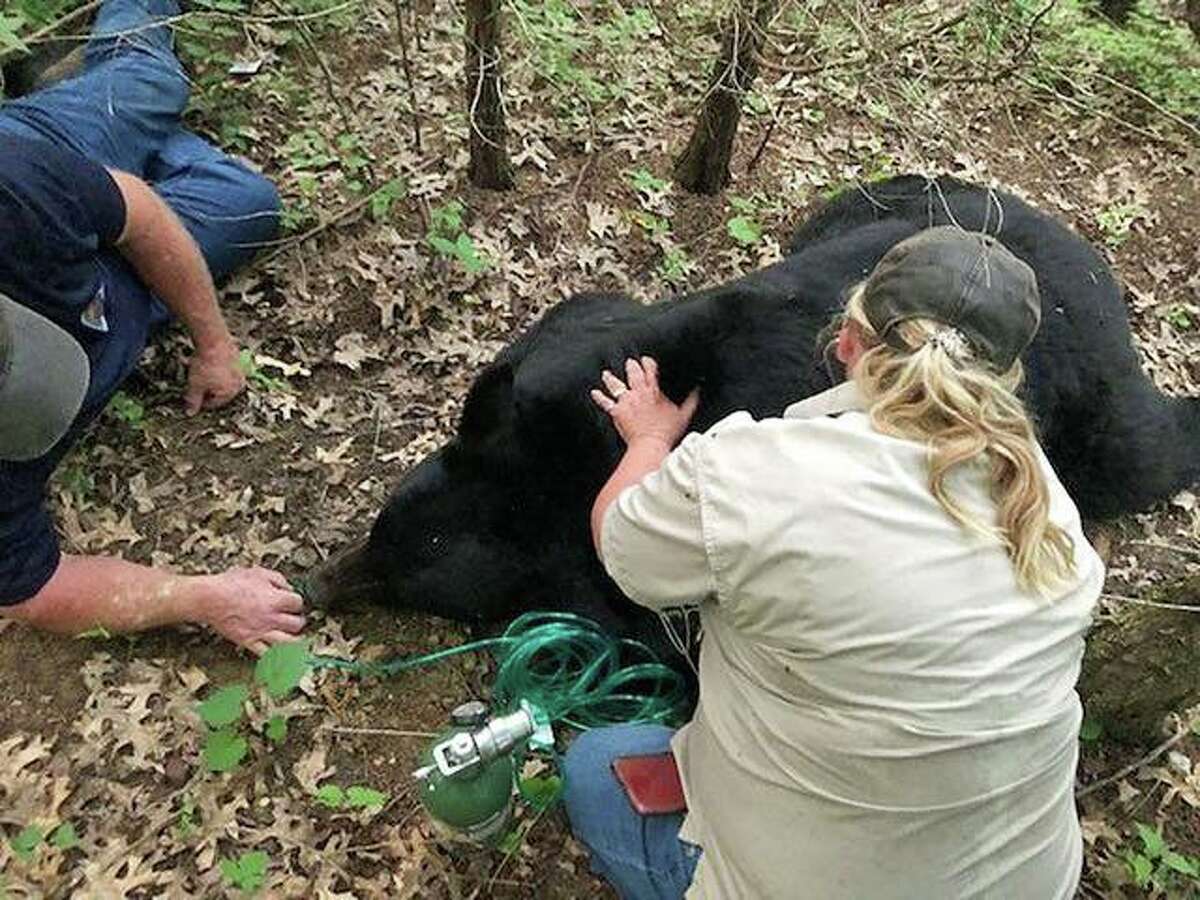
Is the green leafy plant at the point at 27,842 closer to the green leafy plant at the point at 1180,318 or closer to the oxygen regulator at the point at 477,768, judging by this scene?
the oxygen regulator at the point at 477,768

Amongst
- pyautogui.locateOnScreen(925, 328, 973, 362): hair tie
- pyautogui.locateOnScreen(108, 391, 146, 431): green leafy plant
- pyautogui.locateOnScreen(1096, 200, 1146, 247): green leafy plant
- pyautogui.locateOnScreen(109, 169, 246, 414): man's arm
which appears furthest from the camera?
pyautogui.locateOnScreen(1096, 200, 1146, 247): green leafy plant

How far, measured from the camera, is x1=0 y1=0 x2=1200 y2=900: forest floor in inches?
121

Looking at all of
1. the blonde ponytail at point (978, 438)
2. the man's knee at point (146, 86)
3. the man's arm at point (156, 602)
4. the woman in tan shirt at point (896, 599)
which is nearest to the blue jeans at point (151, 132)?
the man's knee at point (146, 86)

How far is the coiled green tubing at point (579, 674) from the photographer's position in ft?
10.3

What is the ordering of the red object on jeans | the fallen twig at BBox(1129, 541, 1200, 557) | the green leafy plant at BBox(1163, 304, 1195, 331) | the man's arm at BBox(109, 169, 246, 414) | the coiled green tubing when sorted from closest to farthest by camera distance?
1. the red object on jeans
2. the coiled green tubing
3. the man's arm at BBox(109, 169, 246, 414)
4. the fallen twig at BBox(1129, 541, 1200, 557)
5. the green leafy plant at BBox(1163, 304, 1195, 331)

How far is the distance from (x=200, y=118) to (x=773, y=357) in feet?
9.38

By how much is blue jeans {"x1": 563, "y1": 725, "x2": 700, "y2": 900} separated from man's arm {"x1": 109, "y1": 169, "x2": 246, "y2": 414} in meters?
1.89

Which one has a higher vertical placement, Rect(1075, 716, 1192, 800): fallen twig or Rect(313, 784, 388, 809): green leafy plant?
Rect(1075, 716, 1192, 800): fallen twig

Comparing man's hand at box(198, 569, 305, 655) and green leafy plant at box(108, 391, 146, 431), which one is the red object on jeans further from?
green leafy plant at box(108, 391, 146, 431)

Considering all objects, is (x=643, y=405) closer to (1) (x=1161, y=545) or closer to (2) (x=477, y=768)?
(2) (x=477, y=768)

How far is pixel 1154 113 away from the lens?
5.85 m

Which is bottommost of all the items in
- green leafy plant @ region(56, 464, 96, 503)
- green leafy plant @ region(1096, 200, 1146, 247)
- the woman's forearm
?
green leafy plant @ region(56, 464, 96, 503)

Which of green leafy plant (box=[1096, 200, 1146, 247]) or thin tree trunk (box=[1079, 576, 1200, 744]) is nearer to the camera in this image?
thin tree trunk (box=[1079, 576, 1200, 744])

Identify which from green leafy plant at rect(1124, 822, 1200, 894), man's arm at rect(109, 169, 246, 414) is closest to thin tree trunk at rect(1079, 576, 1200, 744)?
green leafy plant at rect(1124, 822, 1200, 894)
